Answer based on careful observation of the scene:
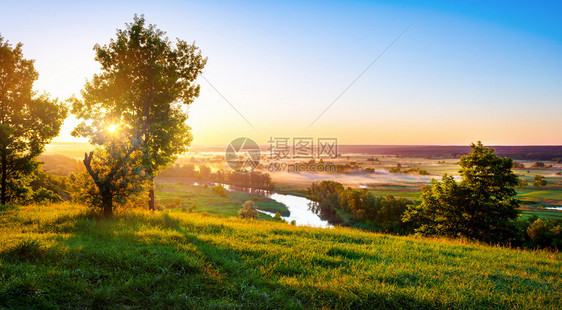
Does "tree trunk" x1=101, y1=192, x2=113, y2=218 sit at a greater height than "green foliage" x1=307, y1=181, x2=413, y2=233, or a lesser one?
greater

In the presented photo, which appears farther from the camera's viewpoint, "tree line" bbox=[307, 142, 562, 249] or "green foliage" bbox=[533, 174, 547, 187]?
"green foliage" bbox=[533, 174, 547, 187]

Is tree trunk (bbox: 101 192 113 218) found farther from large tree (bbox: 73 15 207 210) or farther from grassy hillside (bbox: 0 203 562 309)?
large tree (bbox: 73 15 207 210)

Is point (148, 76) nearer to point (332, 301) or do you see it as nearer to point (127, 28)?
point (127, 28)

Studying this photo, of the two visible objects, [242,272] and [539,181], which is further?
[539,181]

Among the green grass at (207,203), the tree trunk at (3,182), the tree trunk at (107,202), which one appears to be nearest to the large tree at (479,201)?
the tree trunk at (107,202)

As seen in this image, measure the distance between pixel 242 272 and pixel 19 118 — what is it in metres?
28.3

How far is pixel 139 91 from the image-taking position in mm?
19656

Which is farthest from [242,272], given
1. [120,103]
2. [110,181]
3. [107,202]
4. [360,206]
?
[360,206]

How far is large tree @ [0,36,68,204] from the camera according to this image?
862 inches

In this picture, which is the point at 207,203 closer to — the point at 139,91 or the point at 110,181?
the point at 139,91

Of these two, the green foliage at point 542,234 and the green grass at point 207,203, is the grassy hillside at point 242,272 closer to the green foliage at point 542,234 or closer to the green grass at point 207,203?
the green foliage at point 542,234

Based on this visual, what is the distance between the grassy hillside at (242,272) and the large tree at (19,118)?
60.4ft

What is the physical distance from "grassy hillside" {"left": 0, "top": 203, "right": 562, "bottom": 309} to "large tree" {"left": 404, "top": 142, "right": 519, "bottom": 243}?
19.1 meters

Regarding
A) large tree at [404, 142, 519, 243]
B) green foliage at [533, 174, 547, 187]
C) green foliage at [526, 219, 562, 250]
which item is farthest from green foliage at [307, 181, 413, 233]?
green foliage at [533, 174, 547, 187]
